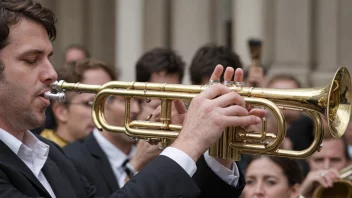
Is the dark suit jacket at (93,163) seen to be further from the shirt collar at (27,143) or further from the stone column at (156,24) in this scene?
the stone column at (156,24)

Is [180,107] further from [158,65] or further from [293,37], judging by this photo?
[293,37]

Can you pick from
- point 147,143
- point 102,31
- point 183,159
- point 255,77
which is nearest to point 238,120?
point 183,159

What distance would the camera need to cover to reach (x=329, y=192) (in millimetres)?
6602

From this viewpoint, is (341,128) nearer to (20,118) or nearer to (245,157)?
Answer: (20,118)

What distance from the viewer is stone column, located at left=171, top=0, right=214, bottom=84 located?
15086mm

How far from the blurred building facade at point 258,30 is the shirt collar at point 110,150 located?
23.3 feet

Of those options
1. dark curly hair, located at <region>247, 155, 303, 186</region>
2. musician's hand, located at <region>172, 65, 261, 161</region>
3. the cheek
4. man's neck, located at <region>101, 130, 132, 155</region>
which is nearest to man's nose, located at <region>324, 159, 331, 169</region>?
dark curly hair, located at <region>247, 155, 303, 186</region>

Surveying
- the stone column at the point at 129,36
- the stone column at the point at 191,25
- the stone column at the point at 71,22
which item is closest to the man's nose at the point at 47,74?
the stone column at the point at 191,25

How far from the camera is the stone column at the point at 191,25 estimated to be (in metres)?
15.1

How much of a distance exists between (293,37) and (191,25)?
1955 mm

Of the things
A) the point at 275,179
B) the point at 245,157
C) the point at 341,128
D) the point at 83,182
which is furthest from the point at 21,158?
the point at 245,157

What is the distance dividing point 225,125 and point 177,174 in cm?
32

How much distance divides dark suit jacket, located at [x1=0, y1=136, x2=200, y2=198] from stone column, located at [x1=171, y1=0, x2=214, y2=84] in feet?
35.0

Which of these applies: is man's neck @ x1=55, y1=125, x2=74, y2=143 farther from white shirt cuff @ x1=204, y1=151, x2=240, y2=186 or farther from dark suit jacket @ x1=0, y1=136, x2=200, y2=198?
white shirt cuff @ x1=204, y1=151, x2=240, y2=186
